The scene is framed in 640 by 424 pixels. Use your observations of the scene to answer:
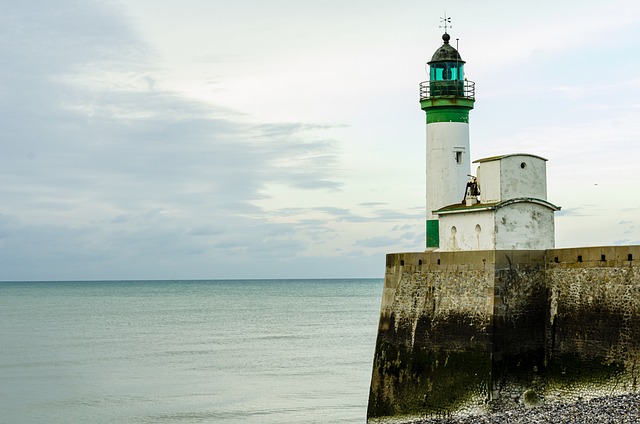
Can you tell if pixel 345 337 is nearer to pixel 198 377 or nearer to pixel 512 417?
pixel 198 377

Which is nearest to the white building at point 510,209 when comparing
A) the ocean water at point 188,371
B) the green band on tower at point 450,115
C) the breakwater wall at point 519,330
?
the breakwater wall at point 519,330

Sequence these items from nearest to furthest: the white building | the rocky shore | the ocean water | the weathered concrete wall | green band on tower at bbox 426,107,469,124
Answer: the rocky shore < the weathered concrete wall < the white building < green band on tower at bbox 426,107,469,124 < the ocean water

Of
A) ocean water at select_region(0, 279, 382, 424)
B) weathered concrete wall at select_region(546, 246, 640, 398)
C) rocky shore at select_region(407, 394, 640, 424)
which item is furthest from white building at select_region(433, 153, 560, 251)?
ocean water at select_region(0, 279, 382, 424)

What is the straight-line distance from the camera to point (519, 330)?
2006cm

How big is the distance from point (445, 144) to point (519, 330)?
6798 mm

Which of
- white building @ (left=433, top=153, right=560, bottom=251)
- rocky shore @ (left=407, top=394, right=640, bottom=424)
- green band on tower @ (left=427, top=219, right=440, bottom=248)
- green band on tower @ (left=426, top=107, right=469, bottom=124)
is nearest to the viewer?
rocky shore @ (left=407, top=394, right=640, bottom=424)

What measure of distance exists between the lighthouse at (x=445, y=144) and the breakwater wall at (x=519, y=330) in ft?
11.7

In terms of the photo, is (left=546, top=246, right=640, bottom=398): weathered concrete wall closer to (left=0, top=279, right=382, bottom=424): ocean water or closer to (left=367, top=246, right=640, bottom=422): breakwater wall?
(left=367, top=246, right=640, bottom=422): breakwater wall

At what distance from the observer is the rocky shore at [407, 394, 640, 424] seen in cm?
1680

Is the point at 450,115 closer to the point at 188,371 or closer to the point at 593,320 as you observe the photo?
the point at 593,320

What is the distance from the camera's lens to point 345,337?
171 ft

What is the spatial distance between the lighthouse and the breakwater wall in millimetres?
3577

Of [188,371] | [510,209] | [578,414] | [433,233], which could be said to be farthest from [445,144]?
[188,371]

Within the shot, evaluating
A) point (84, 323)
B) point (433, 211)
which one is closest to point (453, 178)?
point (433, 211)
